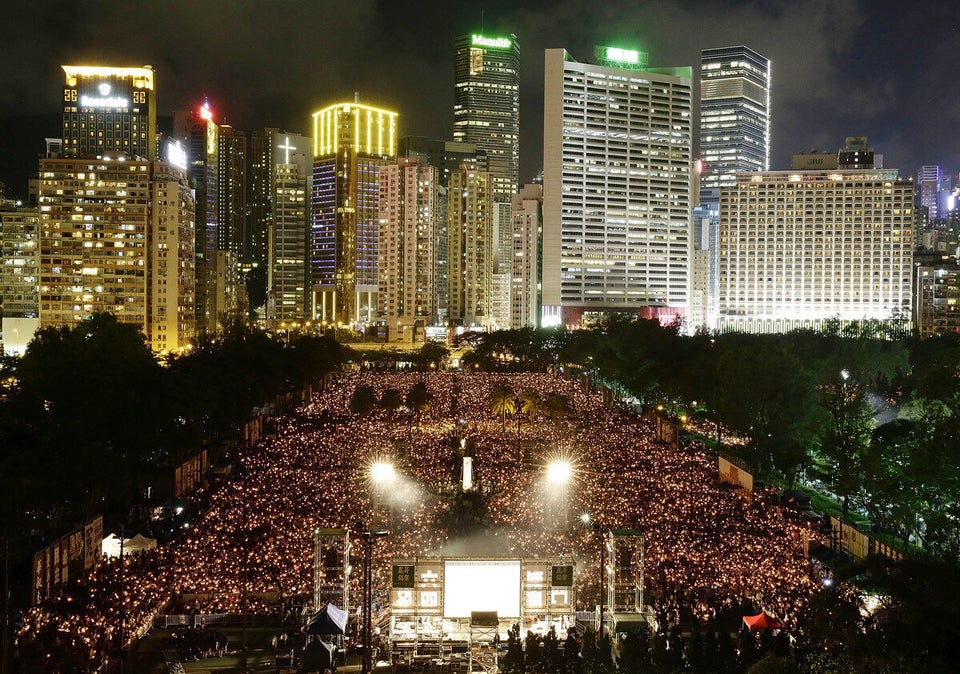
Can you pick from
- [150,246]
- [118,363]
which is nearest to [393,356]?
[150,246]

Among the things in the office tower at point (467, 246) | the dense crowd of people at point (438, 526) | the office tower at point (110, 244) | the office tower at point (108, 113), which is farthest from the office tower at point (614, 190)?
the dense crowd of people at point (438, 526)

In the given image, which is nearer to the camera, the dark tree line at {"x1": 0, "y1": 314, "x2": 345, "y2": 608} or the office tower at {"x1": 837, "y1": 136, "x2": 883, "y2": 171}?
the dark tree line at {"x1": 0, "y1": 314, "x2": 345, "y2": 608}

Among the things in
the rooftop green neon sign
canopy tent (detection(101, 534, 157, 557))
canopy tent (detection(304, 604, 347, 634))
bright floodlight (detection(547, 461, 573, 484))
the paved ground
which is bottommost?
the paved ground

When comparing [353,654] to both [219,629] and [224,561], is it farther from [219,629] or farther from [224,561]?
[224,561]

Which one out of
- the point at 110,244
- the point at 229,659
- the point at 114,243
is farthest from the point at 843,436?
the point at 110,244

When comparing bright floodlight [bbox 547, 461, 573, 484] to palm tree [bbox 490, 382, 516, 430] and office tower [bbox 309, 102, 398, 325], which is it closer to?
palm tree [bbox 490, 382, 516, 430]

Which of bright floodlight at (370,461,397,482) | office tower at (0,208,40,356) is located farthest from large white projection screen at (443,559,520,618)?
office tower at (0,208,40,356)

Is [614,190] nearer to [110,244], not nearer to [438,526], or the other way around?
[110,244]
